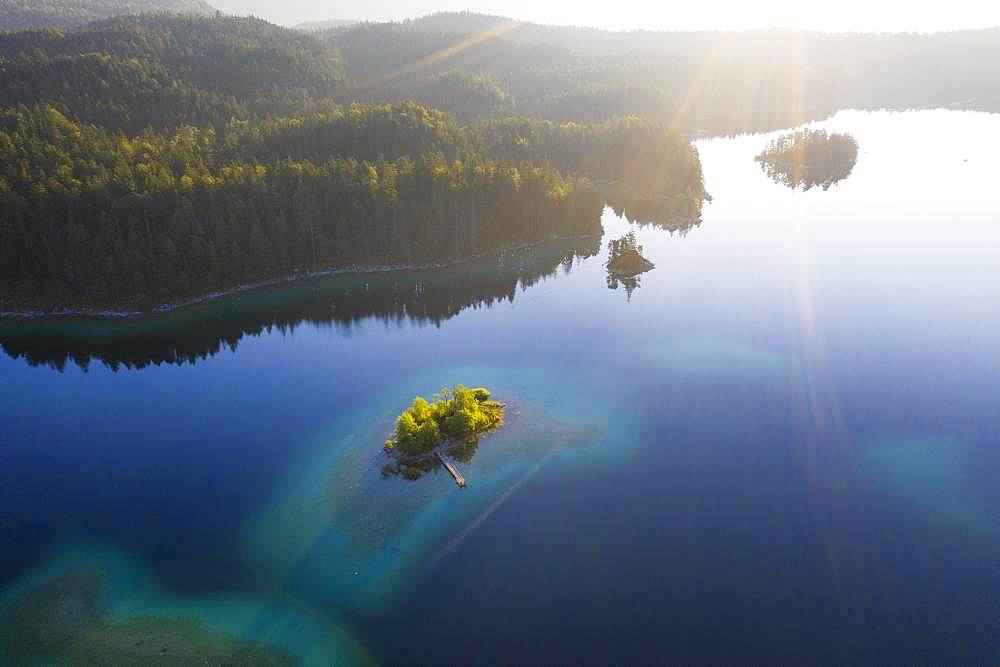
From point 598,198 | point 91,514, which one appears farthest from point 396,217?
point 91,514

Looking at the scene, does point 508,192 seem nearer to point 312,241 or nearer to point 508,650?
point 312,241

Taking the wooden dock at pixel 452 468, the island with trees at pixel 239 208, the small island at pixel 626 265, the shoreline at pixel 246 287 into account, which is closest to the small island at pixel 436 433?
the wooden dock at pixel 452 468

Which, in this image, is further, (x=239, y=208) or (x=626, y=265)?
(x=626, y=265)

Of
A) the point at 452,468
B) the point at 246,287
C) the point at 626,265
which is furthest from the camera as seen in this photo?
the point at 626,265

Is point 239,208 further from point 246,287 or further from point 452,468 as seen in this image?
point 452,468

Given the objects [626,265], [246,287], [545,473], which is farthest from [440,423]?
[626,265]

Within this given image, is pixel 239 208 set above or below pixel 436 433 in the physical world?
above

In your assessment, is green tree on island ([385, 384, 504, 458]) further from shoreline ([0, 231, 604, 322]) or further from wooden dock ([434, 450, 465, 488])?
shoreline ([0, 231, 604, 322])
